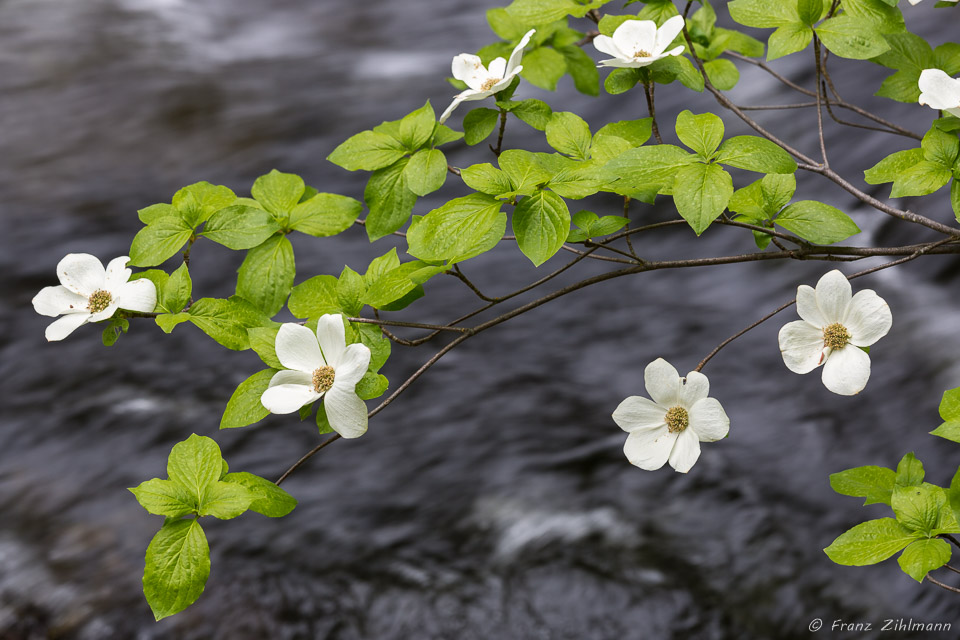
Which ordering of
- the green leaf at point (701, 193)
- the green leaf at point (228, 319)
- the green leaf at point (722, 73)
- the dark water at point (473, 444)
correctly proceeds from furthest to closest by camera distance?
1. the dark water at point (473, 444)
2. the green leaf at point (722, 73)
3. the green leaf at point (228, 319)
4. the green leaf at point (701, 193)

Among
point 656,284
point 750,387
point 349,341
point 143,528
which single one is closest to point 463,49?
point 656,284

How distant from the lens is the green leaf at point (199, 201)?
0.82 metres

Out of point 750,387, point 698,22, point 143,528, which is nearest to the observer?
point 698,22

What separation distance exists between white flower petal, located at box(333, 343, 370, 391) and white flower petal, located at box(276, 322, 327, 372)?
0.12 ft

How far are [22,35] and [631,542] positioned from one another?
4.19 meters

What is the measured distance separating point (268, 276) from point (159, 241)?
0.42ft

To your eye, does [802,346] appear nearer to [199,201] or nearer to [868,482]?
[868,482]

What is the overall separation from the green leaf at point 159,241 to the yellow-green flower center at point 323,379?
24cm

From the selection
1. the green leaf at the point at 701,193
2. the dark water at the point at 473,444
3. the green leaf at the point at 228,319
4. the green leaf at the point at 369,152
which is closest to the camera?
the green leaf at the point at 701,193

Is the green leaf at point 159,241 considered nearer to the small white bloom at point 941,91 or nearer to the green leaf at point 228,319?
the green leaf at point 228,319

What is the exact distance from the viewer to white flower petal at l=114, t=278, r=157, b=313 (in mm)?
762

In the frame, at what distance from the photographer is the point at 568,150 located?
839 mm

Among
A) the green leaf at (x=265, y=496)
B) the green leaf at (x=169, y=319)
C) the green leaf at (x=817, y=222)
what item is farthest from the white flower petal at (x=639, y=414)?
the green leaf at (x=169, y=319)

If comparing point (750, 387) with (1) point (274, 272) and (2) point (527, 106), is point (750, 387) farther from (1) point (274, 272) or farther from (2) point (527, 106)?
(1) point (274, 272)
